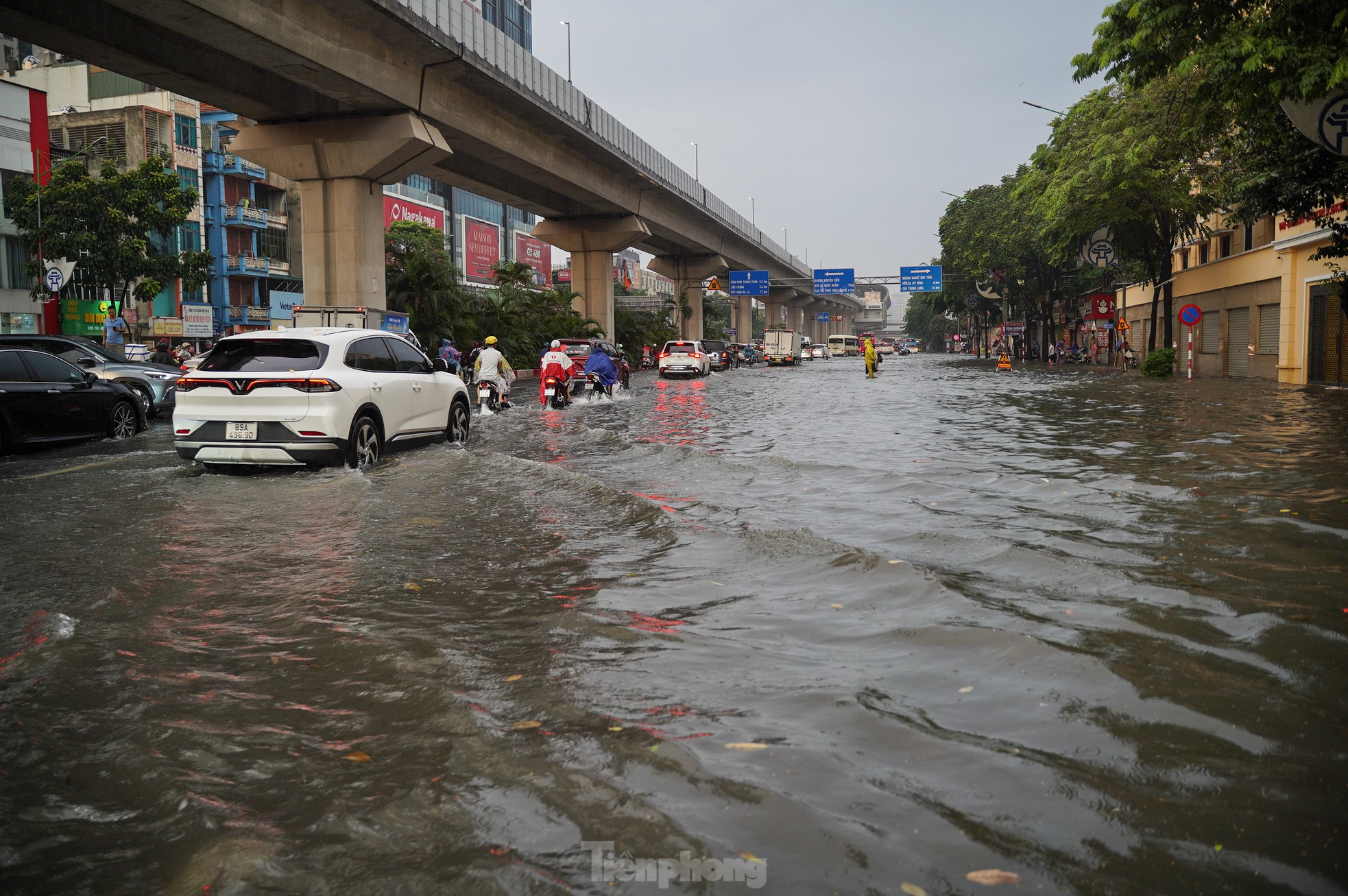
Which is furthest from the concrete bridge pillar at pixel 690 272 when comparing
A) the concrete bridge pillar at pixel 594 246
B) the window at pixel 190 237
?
the window at pixel 190 237

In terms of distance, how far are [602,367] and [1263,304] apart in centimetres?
2600

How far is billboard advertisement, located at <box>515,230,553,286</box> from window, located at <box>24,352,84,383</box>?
9088 cm

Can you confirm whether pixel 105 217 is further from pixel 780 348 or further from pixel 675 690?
pixel 780 348

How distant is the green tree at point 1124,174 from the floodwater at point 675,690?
79.5 ft

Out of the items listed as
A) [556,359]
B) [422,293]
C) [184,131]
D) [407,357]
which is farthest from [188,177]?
[407,357]

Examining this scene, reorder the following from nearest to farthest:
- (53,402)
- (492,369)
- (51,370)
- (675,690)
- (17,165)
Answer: (675,690), (53,402), (51,370), (492,369), (17,165)

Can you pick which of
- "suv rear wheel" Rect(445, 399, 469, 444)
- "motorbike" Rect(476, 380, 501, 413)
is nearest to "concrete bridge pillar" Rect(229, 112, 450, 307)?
"motorbike" Rect(476, 380, 501, 413)

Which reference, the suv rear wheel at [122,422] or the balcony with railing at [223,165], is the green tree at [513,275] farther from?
the suv rear wheel at [122,422]

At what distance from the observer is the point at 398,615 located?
18.9 feet

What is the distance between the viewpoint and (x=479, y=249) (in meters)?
96.5

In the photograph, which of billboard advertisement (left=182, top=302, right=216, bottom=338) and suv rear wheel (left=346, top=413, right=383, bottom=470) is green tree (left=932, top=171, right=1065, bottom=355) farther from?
suv rear wheel (left=346, top=413, right=383, bottom=470)

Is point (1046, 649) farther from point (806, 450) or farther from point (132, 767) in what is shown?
point (806, 450)

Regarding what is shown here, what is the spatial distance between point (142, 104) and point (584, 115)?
26.0 metres

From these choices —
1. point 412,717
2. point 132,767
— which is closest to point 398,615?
point 412,717
